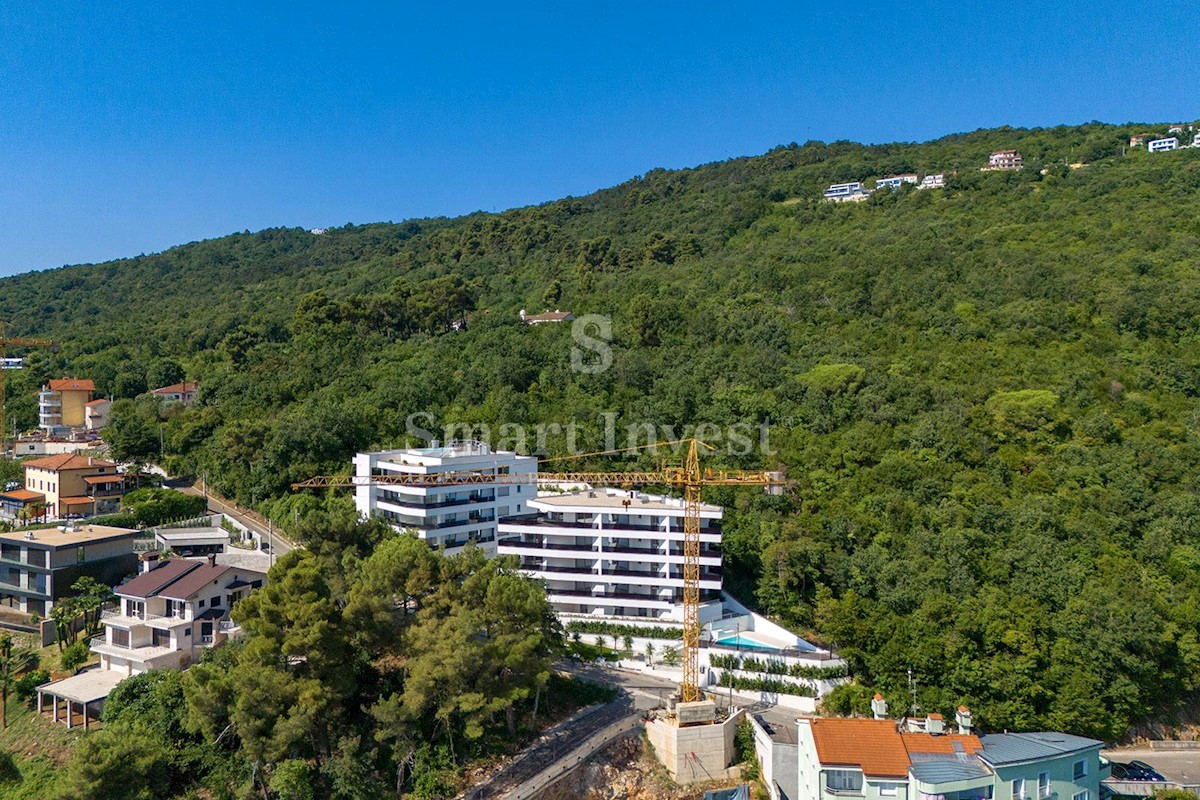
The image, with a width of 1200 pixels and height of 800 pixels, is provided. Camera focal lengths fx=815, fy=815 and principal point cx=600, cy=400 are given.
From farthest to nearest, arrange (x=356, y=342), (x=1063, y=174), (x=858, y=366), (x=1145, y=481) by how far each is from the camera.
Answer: (x=1063, y=174)
(x=356, y=342)
(x=858, y=366)
(x=1145, y=481)

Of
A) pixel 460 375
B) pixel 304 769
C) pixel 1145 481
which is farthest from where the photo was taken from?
pixel 460 375

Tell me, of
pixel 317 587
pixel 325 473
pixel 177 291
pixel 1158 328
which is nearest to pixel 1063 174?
pixel 1158 328

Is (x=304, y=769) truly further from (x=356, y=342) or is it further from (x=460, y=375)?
(x=356, y=342)

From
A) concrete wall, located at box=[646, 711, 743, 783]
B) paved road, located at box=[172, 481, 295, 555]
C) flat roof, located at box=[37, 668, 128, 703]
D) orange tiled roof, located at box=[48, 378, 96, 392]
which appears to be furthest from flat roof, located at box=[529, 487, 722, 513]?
orange tiled roof, located at box=[48, 378, 96, 392]

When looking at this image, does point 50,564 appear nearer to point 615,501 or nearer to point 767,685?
point 615,501

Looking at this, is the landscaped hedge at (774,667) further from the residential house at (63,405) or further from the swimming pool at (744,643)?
the residential house at (63,405)

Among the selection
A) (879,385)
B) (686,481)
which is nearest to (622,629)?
(686,481)

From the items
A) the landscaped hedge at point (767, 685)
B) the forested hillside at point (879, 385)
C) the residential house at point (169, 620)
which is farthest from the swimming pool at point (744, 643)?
the residential house at point (169, 620)
